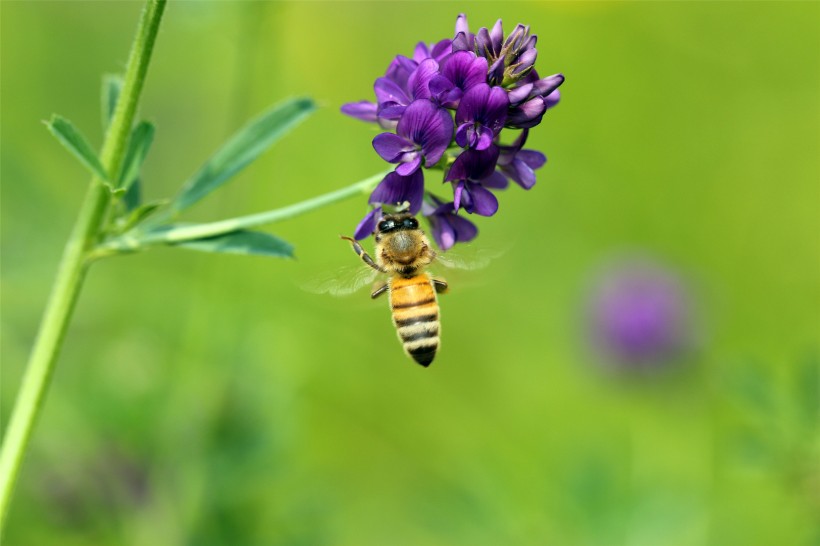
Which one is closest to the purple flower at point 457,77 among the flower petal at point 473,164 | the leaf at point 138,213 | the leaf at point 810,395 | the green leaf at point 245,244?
the flower petal at point 473,164

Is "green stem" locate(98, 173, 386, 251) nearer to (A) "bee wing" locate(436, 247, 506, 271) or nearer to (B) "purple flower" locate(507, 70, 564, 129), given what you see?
(B) "purple flower" locate(507, 70, 564, 129)

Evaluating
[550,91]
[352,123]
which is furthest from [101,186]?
[352,123]

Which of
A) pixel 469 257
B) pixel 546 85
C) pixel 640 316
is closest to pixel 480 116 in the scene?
pixel 546 85

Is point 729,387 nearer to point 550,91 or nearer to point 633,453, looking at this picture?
point 633,453

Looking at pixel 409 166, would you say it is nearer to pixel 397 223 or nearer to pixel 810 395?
pixel 397 223

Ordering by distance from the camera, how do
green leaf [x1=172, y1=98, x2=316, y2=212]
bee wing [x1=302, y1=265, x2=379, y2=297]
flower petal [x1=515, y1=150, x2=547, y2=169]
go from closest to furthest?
1. flower petal [x1=515, y1=150, x2=547, y2=169]
2. green leaf [x1=172, y1=98, x2=316, y2=212]
3. bee wing [x1=302, y1=265, x2=379, y2=297]

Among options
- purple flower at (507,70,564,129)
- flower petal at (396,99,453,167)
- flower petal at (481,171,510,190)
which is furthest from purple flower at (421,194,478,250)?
purple flower at (507,70,564,129)

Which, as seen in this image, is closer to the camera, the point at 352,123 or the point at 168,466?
the point at 168,466
